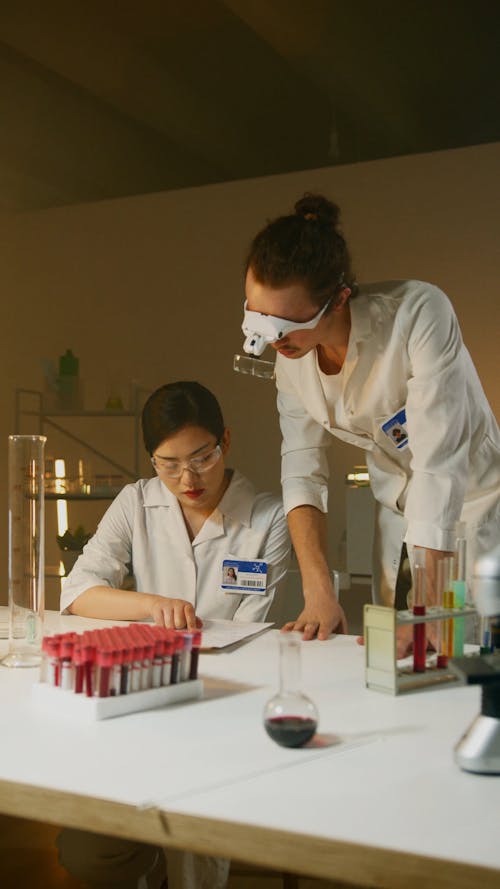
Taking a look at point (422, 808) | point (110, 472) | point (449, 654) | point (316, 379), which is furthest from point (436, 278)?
point (422, 808)

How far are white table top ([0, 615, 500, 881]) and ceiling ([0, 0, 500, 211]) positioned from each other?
3.13 m

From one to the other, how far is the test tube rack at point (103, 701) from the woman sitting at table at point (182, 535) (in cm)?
48

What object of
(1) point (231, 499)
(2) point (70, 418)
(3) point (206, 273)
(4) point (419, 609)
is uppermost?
(3) point (206, 273)

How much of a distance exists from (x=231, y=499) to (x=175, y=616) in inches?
22.0

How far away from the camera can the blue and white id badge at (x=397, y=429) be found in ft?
6.17

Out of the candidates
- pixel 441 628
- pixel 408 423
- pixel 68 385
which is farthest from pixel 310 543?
pixel 68 385

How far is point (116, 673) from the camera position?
1135mm

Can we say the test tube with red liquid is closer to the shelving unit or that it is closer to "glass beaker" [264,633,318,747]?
"glass beaker" [264,633,318,747]

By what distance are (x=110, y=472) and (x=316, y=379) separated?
3.40 meters

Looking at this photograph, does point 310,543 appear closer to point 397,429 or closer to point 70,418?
point 397,429

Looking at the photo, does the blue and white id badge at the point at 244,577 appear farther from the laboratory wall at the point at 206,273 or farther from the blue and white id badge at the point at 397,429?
the laboratory wall at the point at 206,273

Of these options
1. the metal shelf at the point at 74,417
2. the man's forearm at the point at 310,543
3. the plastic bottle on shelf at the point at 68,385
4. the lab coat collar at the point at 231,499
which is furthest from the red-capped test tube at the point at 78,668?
the plastic bottle on shelf at the point at 68,385

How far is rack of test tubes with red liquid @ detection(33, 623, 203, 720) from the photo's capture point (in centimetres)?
112

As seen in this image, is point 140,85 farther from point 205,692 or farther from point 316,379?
point 205,692
